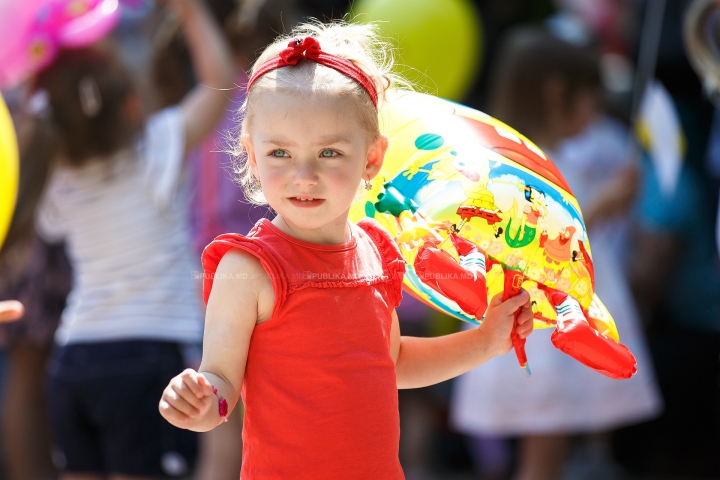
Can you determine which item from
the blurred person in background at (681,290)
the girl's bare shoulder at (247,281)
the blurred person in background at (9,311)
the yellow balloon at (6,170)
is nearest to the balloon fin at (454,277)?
the girl's bare shoulder at (247,281)

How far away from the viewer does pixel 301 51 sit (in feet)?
4.46

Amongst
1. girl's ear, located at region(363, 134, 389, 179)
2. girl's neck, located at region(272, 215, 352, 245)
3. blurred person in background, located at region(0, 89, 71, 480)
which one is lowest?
blurred person in background, located at region(0, 89, 71, 480)

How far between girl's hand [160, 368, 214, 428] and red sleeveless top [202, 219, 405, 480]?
157 mm

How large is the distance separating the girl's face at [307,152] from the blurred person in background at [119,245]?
4.20 feet

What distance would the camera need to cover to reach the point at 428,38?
10.9ft

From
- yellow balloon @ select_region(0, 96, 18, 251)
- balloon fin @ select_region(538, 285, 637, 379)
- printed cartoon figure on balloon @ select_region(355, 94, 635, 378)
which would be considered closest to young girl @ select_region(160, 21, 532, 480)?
printed cartoon figure on balloon @ select_region(355, 94, 635, 378)

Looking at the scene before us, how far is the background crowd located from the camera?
9.72 ft

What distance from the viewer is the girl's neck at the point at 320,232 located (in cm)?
141

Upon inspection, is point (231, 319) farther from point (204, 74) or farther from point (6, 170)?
point (204, 74)

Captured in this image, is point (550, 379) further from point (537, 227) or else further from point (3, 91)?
point (3, 91)

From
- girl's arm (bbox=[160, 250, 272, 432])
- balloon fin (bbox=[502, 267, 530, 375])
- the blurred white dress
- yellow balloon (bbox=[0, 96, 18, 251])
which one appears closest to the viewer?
girl's arm (bbox=[160, 250, 272, 432])

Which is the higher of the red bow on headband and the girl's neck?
the red bow on headband

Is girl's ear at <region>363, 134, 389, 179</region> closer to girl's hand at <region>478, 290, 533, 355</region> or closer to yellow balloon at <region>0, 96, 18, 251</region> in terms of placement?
girl's hand at <region>478, 290, 533, 355</region>

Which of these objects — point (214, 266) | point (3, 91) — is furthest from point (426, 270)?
point (3, 91)
